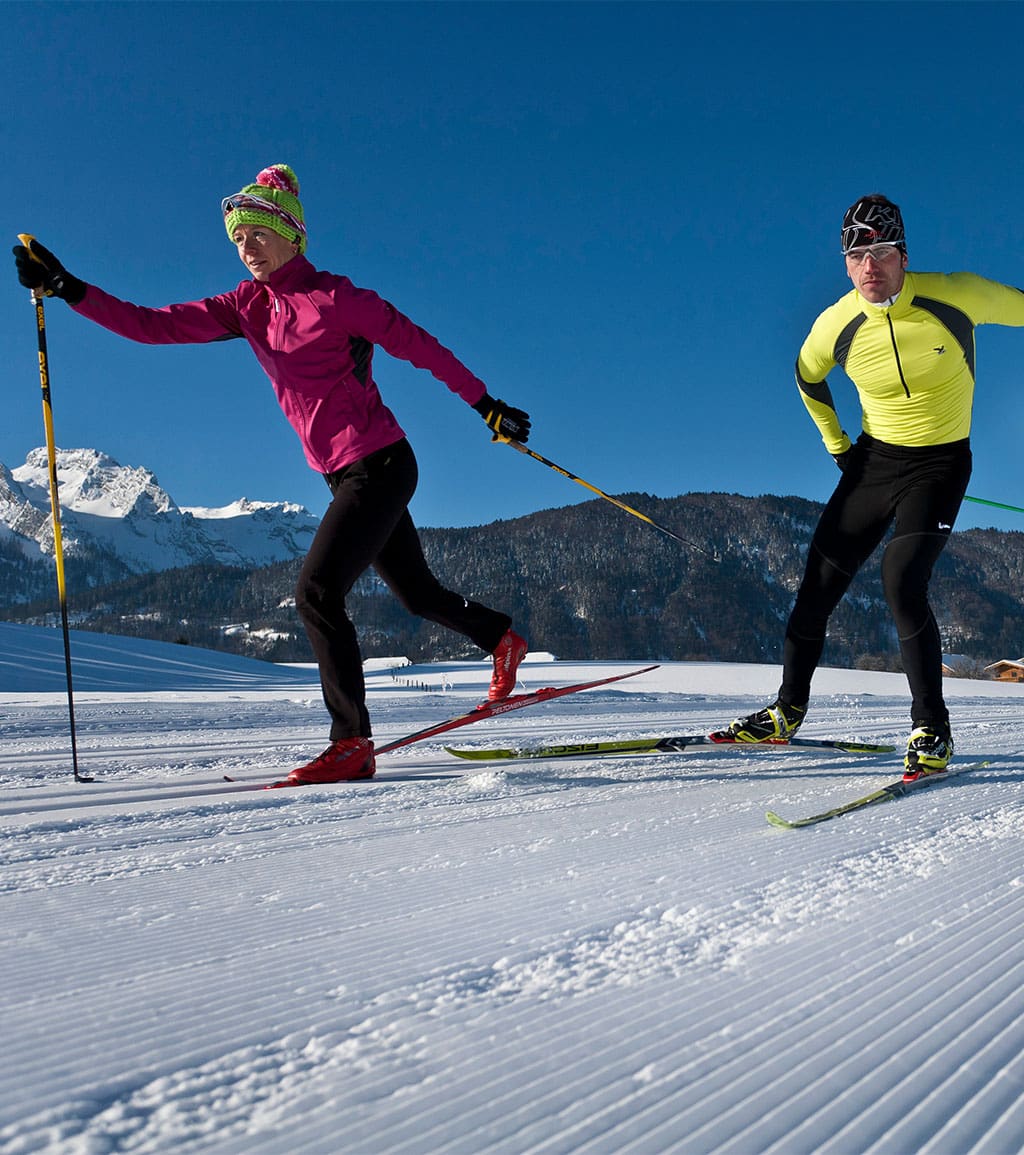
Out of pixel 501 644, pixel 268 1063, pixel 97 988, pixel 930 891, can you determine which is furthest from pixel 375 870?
pixel 501 644

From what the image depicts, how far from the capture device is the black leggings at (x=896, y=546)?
313cm

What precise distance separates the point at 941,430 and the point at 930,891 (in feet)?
7.76

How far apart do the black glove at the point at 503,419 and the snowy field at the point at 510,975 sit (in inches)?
68.3

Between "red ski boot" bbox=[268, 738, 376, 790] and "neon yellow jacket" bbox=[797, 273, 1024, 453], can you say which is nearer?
"red ski boot" bbox=[268, 738, 376, 790]

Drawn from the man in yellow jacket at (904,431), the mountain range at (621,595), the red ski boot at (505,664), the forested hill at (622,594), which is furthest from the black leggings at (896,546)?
the mountain range at (621,595)

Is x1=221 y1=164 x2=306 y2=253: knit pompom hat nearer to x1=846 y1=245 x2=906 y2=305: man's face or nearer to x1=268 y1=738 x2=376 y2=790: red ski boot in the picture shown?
x1=268 y1=738 x2=376 y2=790: red ski boot

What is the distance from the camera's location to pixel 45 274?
3.22m

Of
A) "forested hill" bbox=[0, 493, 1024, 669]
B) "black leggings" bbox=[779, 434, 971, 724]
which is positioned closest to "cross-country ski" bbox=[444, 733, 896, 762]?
"black leggings" bbox=[779, 434, 971, 724]

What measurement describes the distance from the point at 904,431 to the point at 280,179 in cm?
282

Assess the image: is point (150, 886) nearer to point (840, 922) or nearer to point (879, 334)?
point (840, 922)

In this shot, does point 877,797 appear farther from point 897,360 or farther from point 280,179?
point 280,179

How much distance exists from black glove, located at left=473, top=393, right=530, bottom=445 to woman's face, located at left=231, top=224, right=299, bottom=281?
101cm

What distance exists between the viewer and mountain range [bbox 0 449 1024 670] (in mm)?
120938

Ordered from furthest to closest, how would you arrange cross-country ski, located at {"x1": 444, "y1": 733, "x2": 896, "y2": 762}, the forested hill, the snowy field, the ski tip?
1. the forested hill
2. cross-country ski, located at {"x1": 444, "y1": 733, "x2": 896, "y2": 762}
3. the ski tip
4. the snowy field
